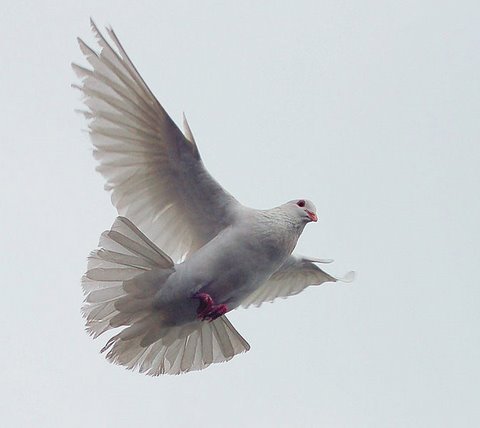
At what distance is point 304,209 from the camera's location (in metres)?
14.7

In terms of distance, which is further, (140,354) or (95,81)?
(140,354)

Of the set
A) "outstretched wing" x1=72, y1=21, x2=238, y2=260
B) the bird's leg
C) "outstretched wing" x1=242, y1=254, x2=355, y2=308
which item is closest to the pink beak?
"outstretched wing" x1=72, y1=21, x2=238, y2=260

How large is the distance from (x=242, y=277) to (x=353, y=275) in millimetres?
3528

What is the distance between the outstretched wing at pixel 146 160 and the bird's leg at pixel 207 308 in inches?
39.6

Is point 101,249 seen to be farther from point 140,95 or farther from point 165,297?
point 140,95

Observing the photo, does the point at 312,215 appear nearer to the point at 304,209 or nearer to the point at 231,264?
the point at 304,209

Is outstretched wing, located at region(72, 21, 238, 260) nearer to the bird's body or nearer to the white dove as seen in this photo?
the white dove

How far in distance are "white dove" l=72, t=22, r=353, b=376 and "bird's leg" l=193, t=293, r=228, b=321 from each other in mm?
14

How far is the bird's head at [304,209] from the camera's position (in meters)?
14.6

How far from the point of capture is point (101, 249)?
13.8m

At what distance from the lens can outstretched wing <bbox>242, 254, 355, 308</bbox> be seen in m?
16.7

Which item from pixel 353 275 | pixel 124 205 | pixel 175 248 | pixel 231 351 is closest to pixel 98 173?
pixel 124 205

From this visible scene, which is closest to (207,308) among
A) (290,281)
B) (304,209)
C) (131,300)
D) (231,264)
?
(231,264)

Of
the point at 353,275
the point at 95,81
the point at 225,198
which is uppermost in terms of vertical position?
the point at 95,81
